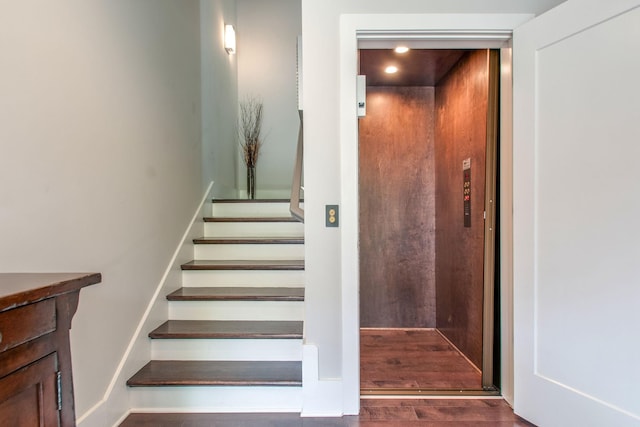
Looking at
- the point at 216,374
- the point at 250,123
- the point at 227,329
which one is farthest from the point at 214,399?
the point at 250,123

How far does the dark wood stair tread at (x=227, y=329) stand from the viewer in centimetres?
202

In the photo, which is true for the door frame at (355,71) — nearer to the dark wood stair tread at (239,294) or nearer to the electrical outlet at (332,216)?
the electrical outlet at (332,216)

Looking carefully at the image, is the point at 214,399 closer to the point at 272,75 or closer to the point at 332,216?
the point at 332,216

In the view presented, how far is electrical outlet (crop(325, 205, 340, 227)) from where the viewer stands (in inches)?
70.7

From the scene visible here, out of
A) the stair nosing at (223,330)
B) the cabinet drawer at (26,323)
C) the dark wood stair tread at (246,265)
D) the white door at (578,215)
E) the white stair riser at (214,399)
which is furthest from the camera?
the dark wood stair tread at (246,265)

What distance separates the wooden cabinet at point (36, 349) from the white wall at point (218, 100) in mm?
2363

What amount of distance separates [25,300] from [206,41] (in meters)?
3.10

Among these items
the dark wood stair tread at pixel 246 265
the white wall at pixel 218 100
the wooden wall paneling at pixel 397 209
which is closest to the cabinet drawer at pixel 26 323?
the dark wood stair tread at pixel 246 265

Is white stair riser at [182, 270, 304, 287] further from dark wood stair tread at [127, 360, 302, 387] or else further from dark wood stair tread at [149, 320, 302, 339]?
dark wood stair tread at [127, 360, 302, 387]

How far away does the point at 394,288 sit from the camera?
321cm

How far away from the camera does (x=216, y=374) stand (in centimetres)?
188

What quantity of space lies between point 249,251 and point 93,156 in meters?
1.37

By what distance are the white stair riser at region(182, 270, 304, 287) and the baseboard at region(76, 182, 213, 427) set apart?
15cm

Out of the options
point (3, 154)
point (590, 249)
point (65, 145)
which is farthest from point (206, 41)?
point (590, 249)
